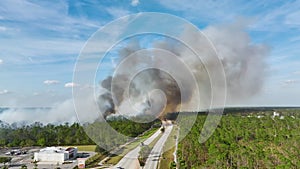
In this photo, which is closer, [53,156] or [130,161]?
[130,161]

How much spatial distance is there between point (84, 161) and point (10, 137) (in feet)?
44.1

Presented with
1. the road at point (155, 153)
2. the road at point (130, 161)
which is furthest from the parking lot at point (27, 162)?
the road at point (155, 153)

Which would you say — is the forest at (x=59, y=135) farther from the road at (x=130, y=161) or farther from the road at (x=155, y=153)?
the road at (x=130, y=161)

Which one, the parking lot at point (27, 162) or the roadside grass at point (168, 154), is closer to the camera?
the roadside grass at point (168, 154)

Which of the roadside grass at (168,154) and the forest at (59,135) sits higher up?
the forest at (59,135)

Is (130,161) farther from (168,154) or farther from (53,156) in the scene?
(53,156)

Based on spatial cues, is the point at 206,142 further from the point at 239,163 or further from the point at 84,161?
the point at 84,161

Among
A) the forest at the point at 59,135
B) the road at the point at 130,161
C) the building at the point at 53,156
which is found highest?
the forest at the point at 59,135

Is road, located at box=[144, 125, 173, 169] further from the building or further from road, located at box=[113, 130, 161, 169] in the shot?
the building

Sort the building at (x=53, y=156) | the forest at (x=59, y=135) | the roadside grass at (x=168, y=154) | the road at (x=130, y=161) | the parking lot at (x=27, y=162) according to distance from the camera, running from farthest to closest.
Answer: the forest at (x=59, y=135) < the building at (x=53, y=156) < the parking lot at (x=27, y=162) < the roadside grass at (x=168, y=154) < the road at (x=130, y=161)

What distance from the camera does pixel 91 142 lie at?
73.9ft

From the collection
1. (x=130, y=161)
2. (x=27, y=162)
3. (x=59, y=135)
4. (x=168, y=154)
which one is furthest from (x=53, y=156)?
(x=59, y=135)

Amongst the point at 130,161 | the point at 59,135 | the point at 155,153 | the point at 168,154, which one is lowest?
the point at 130,161

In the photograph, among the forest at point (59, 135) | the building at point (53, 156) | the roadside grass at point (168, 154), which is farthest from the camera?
the forest at point (59, 135)
